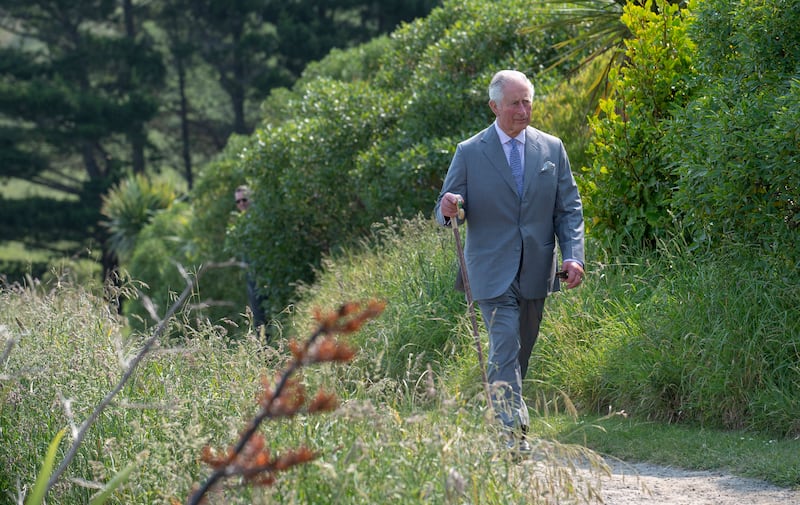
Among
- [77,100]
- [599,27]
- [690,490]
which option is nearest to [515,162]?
[690,490]

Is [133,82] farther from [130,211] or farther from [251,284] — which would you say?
[251,284]

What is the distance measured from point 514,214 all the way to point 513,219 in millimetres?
28

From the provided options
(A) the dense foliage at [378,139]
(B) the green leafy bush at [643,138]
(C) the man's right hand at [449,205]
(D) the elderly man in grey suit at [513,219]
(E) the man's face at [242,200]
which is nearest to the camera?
(C) the man's right hand at [449,205]

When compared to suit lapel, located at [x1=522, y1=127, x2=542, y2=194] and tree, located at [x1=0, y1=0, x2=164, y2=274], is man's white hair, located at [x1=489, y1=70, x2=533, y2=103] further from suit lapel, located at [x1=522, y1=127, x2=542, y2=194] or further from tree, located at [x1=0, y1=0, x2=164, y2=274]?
tree, located at [x1=0, y1=0, x2=164, y2=274]

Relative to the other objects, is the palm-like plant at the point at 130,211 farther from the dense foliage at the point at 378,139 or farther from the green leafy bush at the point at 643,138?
the green leafy bush at the point at 643,138

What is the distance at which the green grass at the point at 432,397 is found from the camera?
4035 mm

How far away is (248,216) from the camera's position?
45.5 ft

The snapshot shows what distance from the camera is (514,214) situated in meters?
5.70

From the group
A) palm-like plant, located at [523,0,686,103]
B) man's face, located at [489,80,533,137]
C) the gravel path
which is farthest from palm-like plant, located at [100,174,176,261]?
the gravel path

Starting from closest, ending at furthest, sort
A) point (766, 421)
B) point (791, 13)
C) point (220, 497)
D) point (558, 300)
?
1. point (220, 497)
2. point (766, 421)
3. point (791, 13)
4. point (558, 300)

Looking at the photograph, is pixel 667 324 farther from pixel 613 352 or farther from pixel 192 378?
pixel 192 378

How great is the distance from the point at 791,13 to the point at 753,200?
1.13 meters

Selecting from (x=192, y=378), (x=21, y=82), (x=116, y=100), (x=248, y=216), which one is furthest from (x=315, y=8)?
(x=192, y=378)

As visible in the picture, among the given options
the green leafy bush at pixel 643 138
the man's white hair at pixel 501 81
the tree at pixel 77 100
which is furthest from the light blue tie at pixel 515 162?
the tree at pixel 77 100
